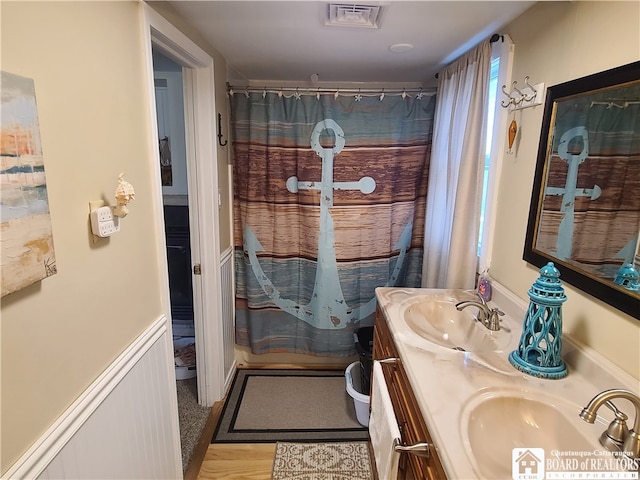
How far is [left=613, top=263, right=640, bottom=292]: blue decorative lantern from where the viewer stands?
3.17ft

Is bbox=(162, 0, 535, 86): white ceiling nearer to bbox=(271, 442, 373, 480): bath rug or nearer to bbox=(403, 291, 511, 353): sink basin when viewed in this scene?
bbox=(403, 291, 511, 353): sink basin

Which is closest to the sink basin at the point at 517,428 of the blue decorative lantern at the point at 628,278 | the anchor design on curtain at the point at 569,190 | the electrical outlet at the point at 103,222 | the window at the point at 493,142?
the blue decorative lantern at the point at 628,278

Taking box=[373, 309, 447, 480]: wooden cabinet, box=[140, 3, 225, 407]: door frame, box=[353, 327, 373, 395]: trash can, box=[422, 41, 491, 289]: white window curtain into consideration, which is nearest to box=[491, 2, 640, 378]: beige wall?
box=[422, 41, 491, 289]: white window curtain

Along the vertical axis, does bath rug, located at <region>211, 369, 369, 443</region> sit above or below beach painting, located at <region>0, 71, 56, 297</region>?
below

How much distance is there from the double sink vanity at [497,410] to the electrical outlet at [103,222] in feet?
3.30

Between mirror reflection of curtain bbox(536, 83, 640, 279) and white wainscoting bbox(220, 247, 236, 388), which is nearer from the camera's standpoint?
mirror reflection of curtain bbox(536, 83, 640, 279)

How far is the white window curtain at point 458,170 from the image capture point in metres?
1.70

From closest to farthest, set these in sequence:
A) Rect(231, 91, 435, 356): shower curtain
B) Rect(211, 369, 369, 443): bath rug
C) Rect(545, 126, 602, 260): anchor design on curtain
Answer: Rect(545, 126, 602, 260): anchor design on curtain → Rect(211, 369, 369, 443): bath rug → Rect(231, 91, 435, 356): shower curtain

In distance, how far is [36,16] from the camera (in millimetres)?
763

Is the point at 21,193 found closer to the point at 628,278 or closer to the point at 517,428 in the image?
the point at 517,428

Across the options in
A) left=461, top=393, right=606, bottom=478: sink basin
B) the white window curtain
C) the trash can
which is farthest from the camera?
the trash can

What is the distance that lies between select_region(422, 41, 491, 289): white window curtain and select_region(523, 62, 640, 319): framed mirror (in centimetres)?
38

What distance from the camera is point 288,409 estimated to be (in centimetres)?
231

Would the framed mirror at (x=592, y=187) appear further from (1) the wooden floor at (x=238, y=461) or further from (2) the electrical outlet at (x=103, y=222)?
(1) the wooden floor at (x=238, y=461)
